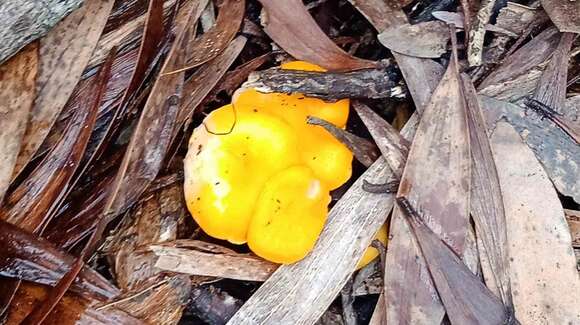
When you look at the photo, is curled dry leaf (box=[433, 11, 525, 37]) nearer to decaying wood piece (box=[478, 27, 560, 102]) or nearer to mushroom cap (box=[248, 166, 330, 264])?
decaying wood piece (box=[478, 27, 560, 102])

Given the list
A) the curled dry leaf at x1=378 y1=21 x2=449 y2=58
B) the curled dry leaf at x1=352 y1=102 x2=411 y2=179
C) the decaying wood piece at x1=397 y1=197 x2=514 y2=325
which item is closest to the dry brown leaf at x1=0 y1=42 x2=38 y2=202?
the curled dry leaf at x1=352 y1=102 x2=411 y2=179

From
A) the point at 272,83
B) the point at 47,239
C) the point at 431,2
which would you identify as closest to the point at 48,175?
the point at 47,239

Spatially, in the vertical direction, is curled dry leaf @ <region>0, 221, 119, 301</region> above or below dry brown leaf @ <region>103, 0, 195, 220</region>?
below

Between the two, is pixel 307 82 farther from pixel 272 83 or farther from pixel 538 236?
pixel 538 236

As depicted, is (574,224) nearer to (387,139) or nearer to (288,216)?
(387,139)

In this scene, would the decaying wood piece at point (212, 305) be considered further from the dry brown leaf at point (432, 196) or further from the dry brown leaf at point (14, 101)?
the dry brown leaf at point (14, 101)

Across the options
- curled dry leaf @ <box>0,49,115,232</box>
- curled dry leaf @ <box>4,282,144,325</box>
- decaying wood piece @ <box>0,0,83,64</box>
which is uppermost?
decaying wood piece @ <box>0,0,83,64</box>
